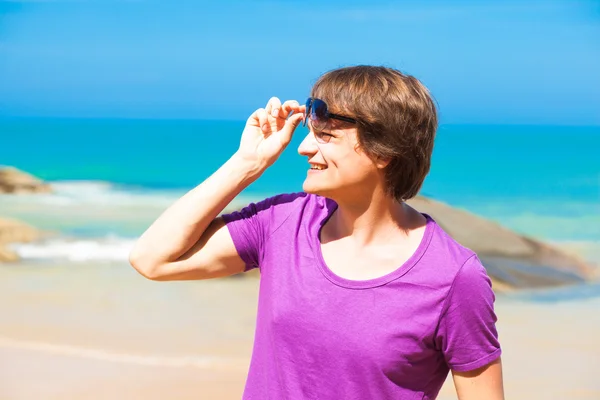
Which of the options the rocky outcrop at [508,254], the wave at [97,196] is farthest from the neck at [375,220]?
the wave at [97,196]

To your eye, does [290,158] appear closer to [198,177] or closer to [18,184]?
[198,177]

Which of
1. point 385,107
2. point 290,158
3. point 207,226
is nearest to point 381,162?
point 385,107

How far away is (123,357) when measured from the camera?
6355 millimetres

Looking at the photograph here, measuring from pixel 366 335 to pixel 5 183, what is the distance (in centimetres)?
1496

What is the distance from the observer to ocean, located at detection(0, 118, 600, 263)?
13.5 m

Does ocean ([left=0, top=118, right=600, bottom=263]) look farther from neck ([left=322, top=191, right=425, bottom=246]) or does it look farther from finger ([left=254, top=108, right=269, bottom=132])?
neck ([left=322, top=191, right=425, bottom=246])

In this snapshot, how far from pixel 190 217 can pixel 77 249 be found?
366 inches

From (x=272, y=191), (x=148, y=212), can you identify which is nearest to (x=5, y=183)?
(x=148, y=212)

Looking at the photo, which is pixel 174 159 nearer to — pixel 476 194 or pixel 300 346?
pixel 476 194

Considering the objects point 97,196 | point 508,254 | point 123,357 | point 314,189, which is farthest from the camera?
point 97,196

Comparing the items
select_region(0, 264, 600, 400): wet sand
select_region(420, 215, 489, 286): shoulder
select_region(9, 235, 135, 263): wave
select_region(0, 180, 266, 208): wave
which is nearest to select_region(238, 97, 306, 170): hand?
select_region(420, 215, 489, 286): shoulder

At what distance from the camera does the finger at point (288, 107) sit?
8.12ft

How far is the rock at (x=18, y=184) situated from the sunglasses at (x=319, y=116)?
47.0ft

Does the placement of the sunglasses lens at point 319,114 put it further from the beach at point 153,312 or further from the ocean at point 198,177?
the ocean at point 198,177
